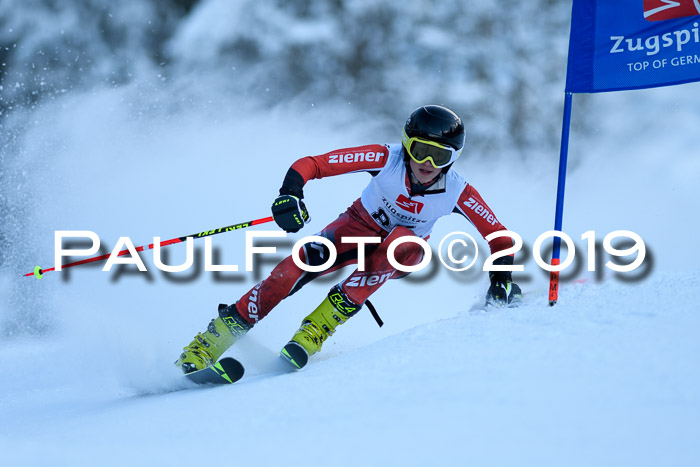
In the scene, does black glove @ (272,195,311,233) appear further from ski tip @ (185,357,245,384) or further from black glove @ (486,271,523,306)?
black glove @ (486,271,523,306)

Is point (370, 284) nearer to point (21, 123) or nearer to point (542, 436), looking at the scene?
point (542, 436)

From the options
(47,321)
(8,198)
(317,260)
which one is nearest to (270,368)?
(317,260)

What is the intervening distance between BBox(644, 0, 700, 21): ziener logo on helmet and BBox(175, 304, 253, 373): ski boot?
2.41 meters

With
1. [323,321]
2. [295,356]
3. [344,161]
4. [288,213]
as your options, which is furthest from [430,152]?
[295,356]

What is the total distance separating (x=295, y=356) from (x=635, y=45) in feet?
6.94

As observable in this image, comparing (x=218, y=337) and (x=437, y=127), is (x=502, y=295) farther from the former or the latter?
(x=218, y=337)

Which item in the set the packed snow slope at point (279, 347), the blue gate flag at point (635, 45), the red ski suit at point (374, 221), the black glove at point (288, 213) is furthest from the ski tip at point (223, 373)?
the blue gate flag at point (635, 45)

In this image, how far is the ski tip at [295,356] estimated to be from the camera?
2709 millimetres

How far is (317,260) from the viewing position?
3.20m

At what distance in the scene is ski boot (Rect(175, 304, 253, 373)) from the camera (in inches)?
117

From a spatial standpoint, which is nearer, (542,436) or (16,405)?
(542,436)

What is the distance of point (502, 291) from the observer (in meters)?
3.22

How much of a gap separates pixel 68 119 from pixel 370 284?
265 inches

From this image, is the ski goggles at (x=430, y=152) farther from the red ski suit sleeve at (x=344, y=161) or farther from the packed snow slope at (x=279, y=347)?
the packed snow slope at (x=279, y=347)
